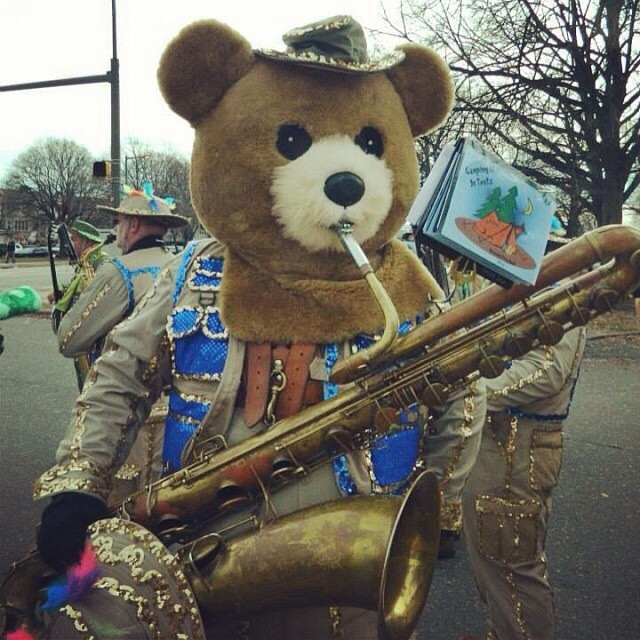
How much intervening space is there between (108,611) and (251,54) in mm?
1489

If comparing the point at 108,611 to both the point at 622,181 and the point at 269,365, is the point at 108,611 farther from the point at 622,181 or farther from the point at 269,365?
the point at 622,181

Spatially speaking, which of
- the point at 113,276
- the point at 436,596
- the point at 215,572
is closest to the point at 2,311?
the point at 113,276

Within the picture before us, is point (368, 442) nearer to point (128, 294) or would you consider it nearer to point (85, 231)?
point (128, 294)

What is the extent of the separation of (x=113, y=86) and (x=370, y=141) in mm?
11168

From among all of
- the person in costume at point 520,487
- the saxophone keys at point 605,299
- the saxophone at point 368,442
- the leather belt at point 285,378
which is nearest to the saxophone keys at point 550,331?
the saxophone at point 368,442

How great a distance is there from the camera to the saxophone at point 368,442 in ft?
5.63

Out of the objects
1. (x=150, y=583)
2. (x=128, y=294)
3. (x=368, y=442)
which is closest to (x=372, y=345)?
(x=368, y=442)

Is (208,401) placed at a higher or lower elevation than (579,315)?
lower

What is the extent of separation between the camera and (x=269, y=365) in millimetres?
1905

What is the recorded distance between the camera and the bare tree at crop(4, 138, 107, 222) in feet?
204

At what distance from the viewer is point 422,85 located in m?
2.17

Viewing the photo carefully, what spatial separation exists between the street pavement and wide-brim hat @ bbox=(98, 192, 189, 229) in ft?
6.54

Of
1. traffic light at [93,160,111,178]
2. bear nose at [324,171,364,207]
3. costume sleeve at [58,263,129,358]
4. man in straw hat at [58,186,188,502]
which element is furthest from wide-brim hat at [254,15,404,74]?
traffic light at [93,160,111,178]

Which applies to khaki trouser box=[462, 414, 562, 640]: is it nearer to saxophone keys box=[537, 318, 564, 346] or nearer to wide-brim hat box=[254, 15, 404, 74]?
saxophone keys box=[537, 318, 564, 346]
